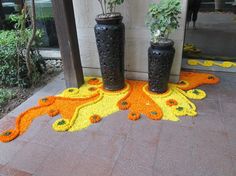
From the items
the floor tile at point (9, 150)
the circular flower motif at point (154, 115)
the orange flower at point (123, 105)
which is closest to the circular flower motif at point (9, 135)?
the floor tile at point (9, 150)

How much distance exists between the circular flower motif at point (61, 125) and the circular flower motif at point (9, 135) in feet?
1.09

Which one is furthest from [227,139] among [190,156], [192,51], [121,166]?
[192,51]

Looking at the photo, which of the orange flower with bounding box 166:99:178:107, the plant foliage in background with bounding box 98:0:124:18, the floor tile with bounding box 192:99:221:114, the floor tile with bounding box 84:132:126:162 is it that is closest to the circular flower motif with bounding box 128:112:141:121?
the floor tile with bounding box 84:132:126:162

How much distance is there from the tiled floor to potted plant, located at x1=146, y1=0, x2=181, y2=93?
49 cm

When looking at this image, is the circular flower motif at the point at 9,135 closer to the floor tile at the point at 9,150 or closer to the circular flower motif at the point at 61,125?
the floor tile at the point at 9,150

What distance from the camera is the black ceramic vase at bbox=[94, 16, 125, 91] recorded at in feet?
6.63

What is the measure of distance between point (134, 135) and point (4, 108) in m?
1.50

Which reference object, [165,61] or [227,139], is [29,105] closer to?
[165,61]

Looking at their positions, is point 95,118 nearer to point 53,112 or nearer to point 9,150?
point 53,112

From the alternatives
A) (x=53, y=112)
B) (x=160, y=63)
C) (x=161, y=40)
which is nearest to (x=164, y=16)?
(x=161, y=40)

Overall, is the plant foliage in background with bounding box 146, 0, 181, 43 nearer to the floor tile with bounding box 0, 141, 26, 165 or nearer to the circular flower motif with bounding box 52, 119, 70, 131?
the circular flower motif with bounding box 52, 119, 70, 131

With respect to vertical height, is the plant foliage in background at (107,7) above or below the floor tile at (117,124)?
above

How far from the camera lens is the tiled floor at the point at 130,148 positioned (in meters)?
1.42

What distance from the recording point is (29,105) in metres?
2.21
